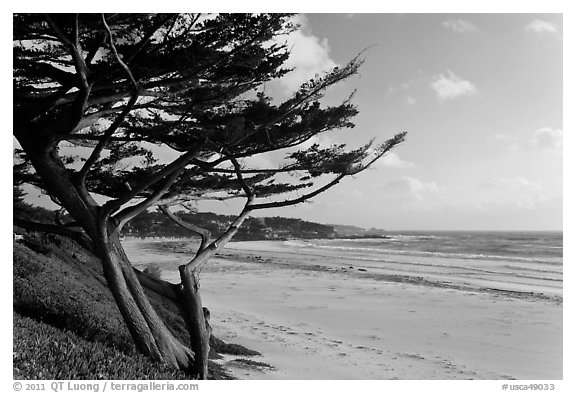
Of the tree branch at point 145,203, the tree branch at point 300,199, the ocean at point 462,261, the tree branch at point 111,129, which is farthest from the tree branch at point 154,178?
the ocean at point 462,261

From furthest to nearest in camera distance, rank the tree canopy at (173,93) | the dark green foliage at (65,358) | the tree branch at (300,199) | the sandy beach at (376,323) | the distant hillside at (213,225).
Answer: the distant hillside at (213,225)
the sandy beach at (376,323)
the tree branch at (300,199)
the tree canopy at (173,93)
the dark green foliage at (65,358)

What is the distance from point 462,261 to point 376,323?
11182 millimetres

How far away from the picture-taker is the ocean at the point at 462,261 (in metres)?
12.6

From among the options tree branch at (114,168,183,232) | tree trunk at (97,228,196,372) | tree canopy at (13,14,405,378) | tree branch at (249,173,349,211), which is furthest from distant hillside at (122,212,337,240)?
tree trunk at (97,228,196,372)

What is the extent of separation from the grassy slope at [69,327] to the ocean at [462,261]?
3.97 metres

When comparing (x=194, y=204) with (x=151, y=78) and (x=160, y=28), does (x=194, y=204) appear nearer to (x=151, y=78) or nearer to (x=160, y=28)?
(x=151, y=78)

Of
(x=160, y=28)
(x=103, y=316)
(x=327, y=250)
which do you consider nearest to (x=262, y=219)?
(x=103, y=316)

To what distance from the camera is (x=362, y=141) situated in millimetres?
4824

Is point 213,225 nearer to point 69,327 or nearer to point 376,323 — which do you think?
point 69,327

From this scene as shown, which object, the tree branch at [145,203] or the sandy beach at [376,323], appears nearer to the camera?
the tree branch at [145,203]

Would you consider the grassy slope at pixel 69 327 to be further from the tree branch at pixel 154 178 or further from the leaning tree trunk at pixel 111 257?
the tree branch at pixel 154 178

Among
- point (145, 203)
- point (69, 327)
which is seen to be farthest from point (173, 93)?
point (69, 327)

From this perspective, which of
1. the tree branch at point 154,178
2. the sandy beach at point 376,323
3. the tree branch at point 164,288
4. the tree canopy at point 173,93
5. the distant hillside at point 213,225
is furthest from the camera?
the distant hillside at point 213,225

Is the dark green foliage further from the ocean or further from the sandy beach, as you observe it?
the ocean
